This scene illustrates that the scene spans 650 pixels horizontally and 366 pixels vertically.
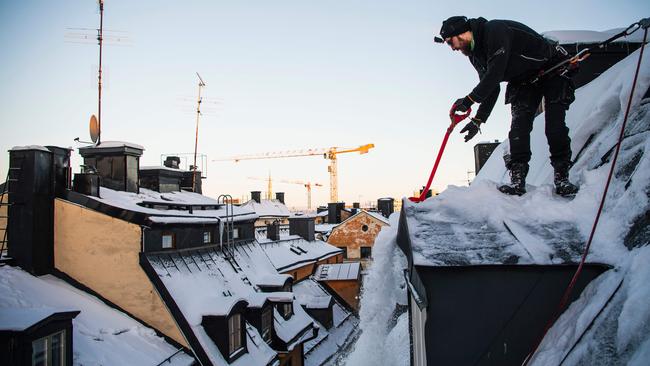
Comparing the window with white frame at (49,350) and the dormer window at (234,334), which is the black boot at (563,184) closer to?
the window with white frame at (49,350)

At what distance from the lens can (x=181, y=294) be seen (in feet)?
44.4

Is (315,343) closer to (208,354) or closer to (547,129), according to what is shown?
(208,354)

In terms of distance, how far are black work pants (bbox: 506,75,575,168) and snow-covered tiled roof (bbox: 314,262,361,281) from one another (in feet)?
95.5

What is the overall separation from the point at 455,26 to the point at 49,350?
402 inches

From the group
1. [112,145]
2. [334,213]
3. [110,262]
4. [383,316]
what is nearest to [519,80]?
[383,316]

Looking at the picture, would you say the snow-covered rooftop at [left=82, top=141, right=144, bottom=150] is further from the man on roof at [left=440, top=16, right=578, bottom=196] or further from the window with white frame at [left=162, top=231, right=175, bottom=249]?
the man on roof at [left=440, top=16, right=578, bottom=196]

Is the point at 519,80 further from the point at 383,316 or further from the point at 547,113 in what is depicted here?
the point at 383,316

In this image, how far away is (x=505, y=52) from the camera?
2.99 metres

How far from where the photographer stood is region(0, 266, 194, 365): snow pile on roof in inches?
408

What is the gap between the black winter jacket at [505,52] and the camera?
301 centimetres

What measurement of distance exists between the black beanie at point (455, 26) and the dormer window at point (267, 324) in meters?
14.9

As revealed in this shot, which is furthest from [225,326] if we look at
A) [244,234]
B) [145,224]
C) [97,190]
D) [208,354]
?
Answer: [244,234]

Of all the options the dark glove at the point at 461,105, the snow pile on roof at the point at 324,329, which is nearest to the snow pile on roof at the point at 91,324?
the snow pile on roof at the point at 324,329

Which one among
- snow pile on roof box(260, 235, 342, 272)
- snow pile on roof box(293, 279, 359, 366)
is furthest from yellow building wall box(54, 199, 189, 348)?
snow pile on roof box(260, 235, 342, 272)
